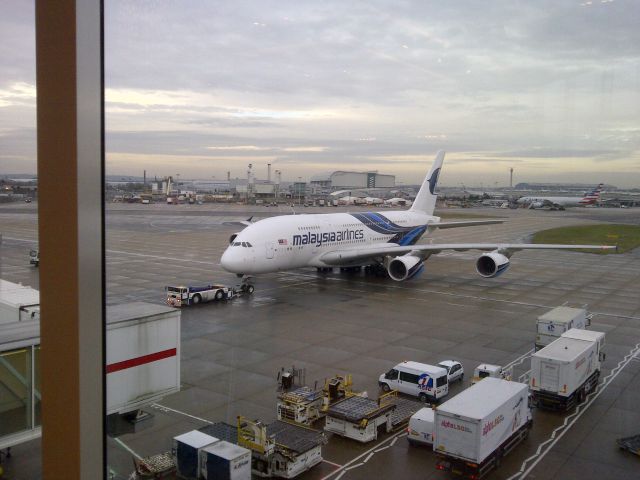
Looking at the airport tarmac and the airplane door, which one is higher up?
the airplane door

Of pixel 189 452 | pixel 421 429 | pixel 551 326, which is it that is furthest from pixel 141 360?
pixel 551 326

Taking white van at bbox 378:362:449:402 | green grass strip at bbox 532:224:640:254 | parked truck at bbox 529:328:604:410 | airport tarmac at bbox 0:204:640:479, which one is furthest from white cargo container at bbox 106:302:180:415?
parked truck at bbox 529:328:604:410

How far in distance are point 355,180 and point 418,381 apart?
411cm

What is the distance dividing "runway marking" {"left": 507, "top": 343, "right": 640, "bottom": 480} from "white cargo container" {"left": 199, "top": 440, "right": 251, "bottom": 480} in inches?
117

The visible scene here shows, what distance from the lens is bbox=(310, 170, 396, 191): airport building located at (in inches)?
247

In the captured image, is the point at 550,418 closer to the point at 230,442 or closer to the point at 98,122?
the point at 230,442

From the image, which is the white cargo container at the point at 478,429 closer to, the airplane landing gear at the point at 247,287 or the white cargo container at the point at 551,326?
the white cargo container at the point at 551,326

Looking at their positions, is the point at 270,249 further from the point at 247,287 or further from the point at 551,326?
the point at 551,326

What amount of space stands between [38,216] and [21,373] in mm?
1735

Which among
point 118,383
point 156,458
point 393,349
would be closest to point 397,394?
point 393,349

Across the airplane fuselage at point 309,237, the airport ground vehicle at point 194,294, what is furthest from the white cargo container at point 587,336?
the airport ground vehicle at point 194,294

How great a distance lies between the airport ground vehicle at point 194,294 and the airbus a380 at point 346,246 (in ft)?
2.58

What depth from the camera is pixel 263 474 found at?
21.2ft

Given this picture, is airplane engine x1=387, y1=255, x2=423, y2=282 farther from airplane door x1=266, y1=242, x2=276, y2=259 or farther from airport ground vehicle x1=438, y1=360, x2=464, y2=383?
airport ground vehicle x1=438, y1=360, x2=464, y2=383
